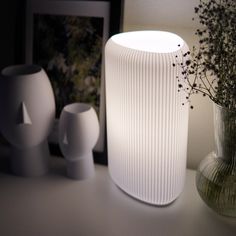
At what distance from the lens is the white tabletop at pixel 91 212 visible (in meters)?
0.75

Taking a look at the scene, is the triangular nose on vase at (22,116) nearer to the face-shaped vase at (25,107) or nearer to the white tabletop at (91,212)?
the face-shaped vase at (25,107)

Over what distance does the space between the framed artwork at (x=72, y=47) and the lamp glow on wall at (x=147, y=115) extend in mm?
123

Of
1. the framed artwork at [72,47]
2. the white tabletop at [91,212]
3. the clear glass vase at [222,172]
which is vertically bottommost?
the white tabletop at [91,212]

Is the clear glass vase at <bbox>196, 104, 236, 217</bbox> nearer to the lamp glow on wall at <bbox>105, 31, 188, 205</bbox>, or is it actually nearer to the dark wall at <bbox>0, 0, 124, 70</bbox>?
the lamp glow on wall at <bbox>105, 31, 188, 205</bbox>

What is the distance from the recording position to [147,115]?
756 millimetres

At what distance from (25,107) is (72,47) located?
8.4 inches

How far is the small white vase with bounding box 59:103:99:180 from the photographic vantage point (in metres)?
0.86

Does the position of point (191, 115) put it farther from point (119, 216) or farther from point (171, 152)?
point (119, 216)

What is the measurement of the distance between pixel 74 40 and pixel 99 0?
0.39ft

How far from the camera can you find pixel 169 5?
867 mm

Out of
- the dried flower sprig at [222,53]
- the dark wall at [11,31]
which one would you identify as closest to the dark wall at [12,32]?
the dark wall at [11,31]

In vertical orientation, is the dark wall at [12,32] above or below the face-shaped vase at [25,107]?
above

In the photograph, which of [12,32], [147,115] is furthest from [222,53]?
[12,32]

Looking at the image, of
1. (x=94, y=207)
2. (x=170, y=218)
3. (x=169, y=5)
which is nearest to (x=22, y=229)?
(x=94, y=207)
